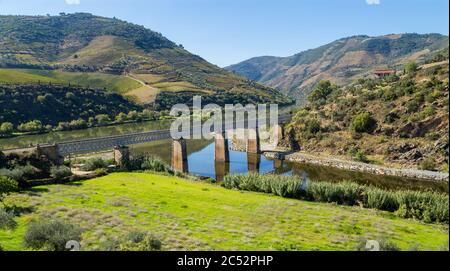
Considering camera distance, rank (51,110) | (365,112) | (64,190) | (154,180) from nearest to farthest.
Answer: (64,190) → (154,180) → (365,112) → (51,110)

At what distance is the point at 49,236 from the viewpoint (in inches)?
668

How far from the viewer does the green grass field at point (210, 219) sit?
21234mm

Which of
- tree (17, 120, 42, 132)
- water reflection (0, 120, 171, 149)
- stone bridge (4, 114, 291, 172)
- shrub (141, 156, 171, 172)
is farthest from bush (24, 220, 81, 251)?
tree (17, 120, 42, 132)

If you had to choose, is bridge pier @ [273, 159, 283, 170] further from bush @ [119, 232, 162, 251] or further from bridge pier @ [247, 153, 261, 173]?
bush @ [119, 232, 162, 251]

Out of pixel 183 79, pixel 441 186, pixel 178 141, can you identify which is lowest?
pixel 441 186

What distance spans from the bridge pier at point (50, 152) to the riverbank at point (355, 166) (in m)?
38.0

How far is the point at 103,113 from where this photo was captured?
11525 cm

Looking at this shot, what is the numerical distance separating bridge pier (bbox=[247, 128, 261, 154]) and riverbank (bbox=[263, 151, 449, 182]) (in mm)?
1850

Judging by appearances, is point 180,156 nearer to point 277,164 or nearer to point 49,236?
point 277,164

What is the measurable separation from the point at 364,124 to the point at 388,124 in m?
3.74

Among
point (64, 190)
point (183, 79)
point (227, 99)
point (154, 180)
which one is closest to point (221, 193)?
point (154, 180)

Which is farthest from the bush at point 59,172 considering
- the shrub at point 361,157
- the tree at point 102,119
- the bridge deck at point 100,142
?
the tree at point 102,119

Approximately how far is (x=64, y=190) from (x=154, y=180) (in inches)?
361
